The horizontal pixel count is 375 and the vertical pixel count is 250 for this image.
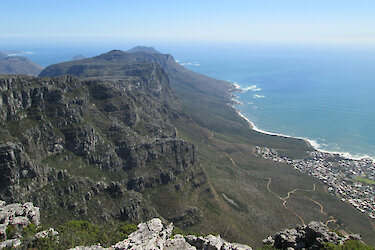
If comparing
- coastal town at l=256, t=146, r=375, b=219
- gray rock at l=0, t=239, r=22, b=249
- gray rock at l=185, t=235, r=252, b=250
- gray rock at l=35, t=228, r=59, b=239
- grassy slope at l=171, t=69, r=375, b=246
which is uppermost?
gray rock at l=0, t=239, r=22, b=249

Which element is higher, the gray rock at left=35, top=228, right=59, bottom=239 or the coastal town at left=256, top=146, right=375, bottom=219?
the gray rock at left=35, top=228, right=59, bottom=239

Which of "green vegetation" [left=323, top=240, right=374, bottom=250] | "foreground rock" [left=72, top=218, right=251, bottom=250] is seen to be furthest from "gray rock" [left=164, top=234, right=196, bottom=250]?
"green vegetation" [left=323, top=240, right=374, bottom=250]

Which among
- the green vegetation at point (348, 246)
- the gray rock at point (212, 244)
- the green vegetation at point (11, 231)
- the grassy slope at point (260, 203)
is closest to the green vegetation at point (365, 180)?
the grassy slope at point (260, 203)

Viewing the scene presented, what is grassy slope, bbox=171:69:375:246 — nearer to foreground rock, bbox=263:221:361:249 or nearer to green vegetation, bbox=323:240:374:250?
foreground rock, bbox=263:221:361:249

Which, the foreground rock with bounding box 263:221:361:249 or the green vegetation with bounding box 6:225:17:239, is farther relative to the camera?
the green vegetation with bounding box 6:225:17:239

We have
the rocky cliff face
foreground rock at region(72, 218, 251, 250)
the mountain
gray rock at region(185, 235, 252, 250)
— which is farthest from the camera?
the mountain

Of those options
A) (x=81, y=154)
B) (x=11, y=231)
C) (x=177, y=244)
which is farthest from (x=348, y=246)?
(x=81, y=154)

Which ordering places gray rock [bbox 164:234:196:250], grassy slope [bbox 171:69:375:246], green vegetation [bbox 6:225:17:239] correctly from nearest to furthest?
green vegetation [bbox 6:225:17:239] → gray rock [bbox 164:234:196:250] → grassy slope [bbox 171:69:375:246]
